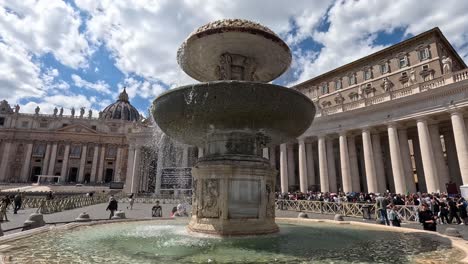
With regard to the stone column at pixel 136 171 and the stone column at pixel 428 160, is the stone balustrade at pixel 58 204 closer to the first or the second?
the stone column at pixel 136 171

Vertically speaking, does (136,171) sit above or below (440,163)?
above

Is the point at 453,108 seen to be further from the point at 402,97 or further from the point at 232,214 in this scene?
the point at 232,214

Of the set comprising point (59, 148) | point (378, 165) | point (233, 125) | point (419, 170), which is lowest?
point (233, 125)

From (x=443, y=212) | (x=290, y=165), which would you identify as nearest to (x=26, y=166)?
(x=290, y=165)

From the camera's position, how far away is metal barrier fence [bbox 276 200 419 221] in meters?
16.8

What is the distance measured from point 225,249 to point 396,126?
27.6 metres

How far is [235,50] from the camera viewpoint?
889 cm

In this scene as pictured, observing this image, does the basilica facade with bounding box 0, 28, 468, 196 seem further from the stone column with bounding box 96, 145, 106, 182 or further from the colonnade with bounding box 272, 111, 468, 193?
the stone column with bounding box 96, 145, 106, 182

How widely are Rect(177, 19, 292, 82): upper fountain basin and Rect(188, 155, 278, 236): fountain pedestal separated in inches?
119

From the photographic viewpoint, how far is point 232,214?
6965 millimetres

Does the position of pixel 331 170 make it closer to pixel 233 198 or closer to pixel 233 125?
pixel 233 125

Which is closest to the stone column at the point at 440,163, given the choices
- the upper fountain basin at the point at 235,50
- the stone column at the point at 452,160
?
the stone column at the point at 452,160

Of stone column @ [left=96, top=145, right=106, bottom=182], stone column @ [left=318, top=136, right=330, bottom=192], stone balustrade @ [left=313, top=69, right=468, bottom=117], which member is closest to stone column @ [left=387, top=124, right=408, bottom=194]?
stone balustrade @ [left=313, top=69, right=468, bottom=117]

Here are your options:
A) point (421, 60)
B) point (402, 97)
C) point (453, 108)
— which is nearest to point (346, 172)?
point (402, 97)
